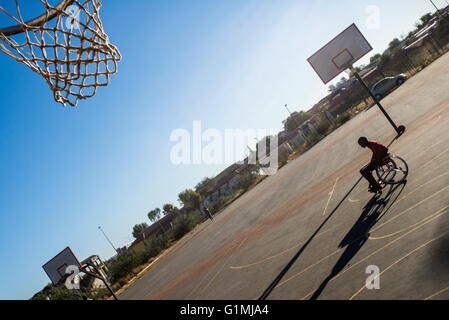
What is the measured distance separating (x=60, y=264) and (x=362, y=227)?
48.9 feet

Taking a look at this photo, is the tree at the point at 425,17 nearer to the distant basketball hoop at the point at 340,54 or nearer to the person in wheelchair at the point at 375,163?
the distant basketball hoop at the point at 340,54

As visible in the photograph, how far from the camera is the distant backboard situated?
503 inches

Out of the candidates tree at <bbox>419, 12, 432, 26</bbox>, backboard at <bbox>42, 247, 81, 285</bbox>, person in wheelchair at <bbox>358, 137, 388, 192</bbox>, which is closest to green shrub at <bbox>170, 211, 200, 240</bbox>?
backboard at <bbox>42, 247, 81, 285</bbox>

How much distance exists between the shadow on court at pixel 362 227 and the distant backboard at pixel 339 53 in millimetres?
8736

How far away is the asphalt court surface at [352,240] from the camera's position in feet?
12.3

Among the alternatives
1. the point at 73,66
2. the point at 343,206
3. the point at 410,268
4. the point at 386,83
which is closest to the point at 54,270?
the point at 73,66

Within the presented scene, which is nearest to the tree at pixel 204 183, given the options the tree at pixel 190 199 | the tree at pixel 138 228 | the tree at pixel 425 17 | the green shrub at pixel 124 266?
the tree at pixel 190 199

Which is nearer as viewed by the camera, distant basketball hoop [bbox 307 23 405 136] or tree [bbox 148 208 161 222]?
distant basketball hoop [bbox 307 23 405 136]

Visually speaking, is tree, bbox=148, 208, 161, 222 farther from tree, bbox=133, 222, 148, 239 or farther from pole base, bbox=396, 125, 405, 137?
pole base, bbox=396, 125, 405, 137

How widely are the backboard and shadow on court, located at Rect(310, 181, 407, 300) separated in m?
13.0

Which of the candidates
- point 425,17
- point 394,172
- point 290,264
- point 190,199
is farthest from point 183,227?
point 425,17

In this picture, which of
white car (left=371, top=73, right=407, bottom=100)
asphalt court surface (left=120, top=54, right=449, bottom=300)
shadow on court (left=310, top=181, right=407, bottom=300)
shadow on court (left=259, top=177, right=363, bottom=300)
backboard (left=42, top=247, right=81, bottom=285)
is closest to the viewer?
asphalt court surface (left=120, top=54, right=449, bottom=300)

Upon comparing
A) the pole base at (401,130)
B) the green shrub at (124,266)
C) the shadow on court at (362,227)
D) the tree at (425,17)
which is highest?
the tree at (425,17)
